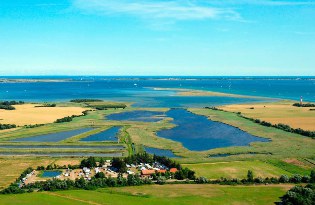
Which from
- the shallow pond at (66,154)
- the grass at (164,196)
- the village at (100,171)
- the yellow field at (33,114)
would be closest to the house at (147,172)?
the village at (100,171)

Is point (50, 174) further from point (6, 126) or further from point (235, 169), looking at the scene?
point (6, 126)

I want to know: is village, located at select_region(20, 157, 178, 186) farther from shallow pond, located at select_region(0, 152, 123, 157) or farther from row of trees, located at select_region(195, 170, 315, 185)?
shallow pond, located at select_region(0, 152, 123, 157)

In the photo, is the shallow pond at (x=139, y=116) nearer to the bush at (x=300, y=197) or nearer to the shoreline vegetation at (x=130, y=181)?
the shoreline vegetation at (x=130, y=181)

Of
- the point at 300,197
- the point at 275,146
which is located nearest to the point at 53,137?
the point at 275,146

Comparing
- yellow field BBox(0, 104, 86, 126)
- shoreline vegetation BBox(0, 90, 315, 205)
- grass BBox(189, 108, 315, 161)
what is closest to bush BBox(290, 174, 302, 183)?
shoreline vegetation BBox(0, 90, 315, 205)

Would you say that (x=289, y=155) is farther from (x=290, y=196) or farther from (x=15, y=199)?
(x=15, y=199)

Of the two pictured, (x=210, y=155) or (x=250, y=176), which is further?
(x=210, y=155)

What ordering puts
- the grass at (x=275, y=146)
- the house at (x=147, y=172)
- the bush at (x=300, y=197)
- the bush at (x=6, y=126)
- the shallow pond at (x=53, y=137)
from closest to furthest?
1. the bush at (x=300, y=197)
2. the house at (x=147, y=172)
3. the grass at (x=275, y=146)
4. the shallow pond at (x=53, y=137)
5. the bush at (x=6, y=126)
